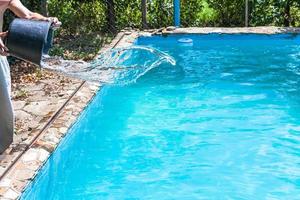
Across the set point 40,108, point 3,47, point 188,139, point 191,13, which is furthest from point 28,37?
point 191,13

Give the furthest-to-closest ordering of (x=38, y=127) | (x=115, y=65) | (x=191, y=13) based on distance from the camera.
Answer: (x=191, y=13) → (x=115, y=65) → (x=38, y=127)

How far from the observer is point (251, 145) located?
5676 mm

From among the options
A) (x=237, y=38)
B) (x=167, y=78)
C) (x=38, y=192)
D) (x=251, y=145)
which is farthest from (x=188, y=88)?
(x=38, y=192)

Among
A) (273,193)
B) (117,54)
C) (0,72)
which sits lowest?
(273,193)

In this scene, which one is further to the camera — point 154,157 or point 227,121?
point 227,121

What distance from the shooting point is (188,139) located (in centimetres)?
585

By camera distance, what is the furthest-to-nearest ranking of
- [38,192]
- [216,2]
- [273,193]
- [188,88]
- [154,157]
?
[216,2] → [188,88] → [154,157] → [273,193] → [38,192]

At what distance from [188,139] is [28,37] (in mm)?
2483

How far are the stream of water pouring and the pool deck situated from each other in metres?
0.14

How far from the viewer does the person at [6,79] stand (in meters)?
4.02

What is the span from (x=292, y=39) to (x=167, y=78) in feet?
9.72

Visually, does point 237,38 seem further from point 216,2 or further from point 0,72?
point 0,72

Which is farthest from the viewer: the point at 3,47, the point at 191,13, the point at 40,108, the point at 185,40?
the point at 191,13

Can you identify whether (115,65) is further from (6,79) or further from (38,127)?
(6,79)
